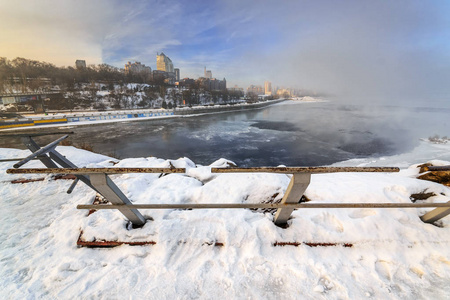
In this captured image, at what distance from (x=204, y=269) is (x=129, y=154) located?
62.1ft

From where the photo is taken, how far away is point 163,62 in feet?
502

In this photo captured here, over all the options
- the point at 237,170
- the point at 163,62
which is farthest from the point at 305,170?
the point at 163,62

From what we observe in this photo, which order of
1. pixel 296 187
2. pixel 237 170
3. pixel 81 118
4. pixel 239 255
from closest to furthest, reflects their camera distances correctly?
pixel 237 170 < pixel 296 187 < pixel 239 255 < pixel 81 118

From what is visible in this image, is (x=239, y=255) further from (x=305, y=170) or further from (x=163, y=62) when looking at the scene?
(x=163, y=62)

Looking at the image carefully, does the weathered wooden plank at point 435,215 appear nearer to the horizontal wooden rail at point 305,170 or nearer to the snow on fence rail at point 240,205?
the snow on fence rail at point 240,205

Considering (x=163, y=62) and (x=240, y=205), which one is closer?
(x=240, y=205)

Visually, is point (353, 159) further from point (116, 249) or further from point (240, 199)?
point (116, 249)

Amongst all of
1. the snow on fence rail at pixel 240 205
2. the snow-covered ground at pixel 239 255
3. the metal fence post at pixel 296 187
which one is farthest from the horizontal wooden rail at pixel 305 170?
the snow-covered ground at pixel 239 255

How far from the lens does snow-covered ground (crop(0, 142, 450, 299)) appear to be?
1911mm

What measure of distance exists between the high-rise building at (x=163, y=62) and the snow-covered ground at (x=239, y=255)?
169377mm

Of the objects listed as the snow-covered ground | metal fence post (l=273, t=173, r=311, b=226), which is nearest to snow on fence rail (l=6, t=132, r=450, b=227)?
metal fence post (l=273, t=173, r=311, b=226)

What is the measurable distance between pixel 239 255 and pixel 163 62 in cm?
17517

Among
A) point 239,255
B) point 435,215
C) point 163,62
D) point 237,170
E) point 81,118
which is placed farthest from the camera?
point 163,62

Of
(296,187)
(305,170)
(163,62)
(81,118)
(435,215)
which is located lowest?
(435,215)
